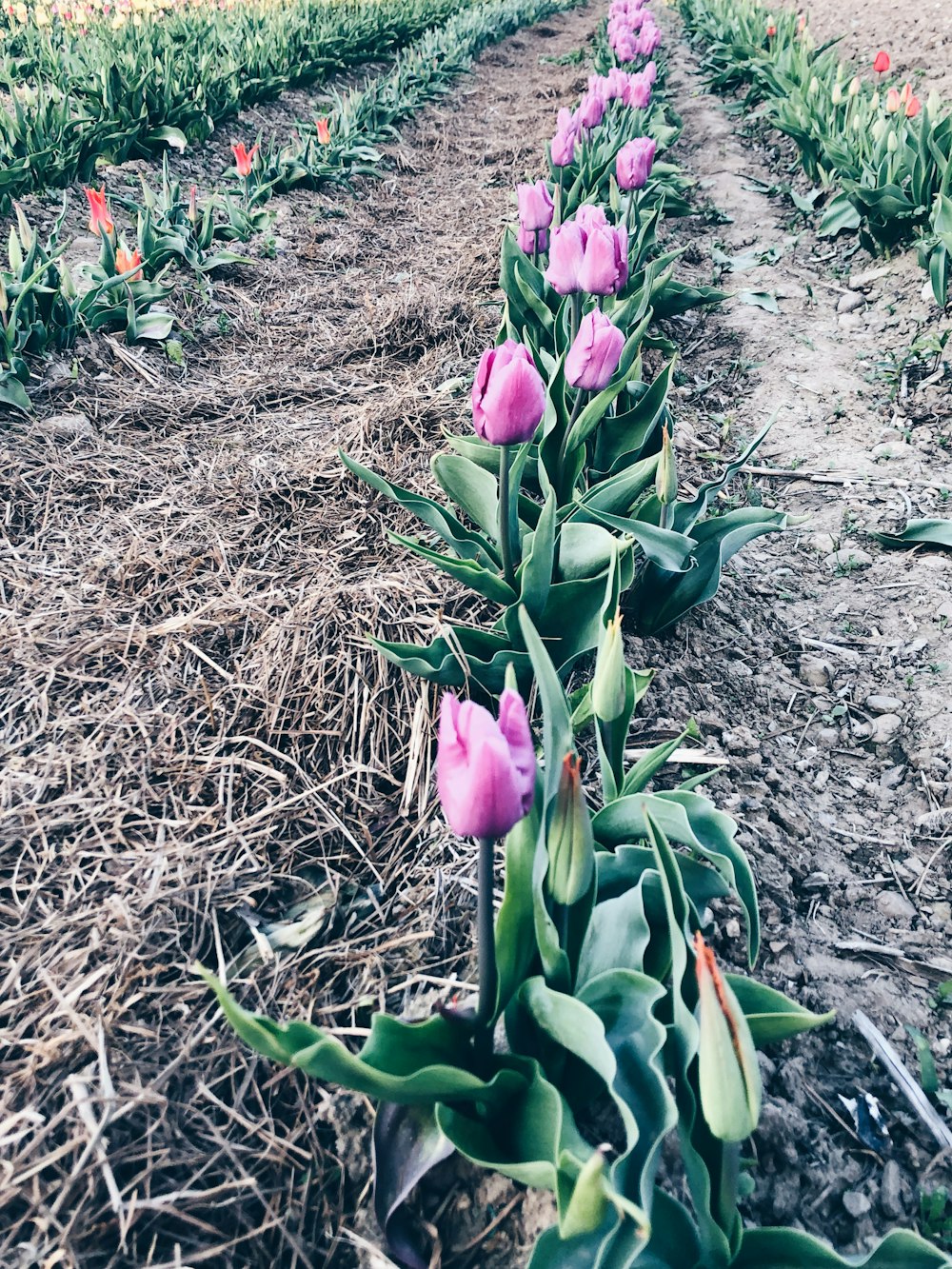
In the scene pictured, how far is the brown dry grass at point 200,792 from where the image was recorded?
3.35 ft

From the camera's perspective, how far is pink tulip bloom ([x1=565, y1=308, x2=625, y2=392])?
1.67 meters

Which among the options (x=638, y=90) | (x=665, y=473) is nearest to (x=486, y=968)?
(x=665, y=473)

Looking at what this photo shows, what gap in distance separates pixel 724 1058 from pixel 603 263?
5.42 ft

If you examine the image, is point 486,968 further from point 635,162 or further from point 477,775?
point 635,162

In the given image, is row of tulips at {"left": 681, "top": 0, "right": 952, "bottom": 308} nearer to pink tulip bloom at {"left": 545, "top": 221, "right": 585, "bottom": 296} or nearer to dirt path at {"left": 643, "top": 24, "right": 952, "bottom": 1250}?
dirt path at {"left": 643, "top": 24, "right": 952, "bottom": 1250}

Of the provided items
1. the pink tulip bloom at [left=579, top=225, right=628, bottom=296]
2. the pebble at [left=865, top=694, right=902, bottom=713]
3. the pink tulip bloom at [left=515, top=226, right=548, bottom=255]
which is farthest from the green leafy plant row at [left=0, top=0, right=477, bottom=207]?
the pebble at [left=865, top=694, right=902, bottom=713]

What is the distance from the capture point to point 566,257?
75.1 inches

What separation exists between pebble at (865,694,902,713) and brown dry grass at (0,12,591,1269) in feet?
3.22

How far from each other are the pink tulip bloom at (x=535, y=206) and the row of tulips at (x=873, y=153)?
158cm

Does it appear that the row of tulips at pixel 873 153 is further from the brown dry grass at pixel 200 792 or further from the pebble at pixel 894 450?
the brown dry grass at pixel 200 792

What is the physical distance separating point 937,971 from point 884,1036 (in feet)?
0.58

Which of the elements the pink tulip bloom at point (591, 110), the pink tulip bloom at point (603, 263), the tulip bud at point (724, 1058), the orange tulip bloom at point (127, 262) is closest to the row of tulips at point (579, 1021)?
the tulip bud at point (724, 1058)

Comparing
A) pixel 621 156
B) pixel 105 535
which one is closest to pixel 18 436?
pixel 105 535

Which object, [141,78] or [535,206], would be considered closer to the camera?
[535,206]
